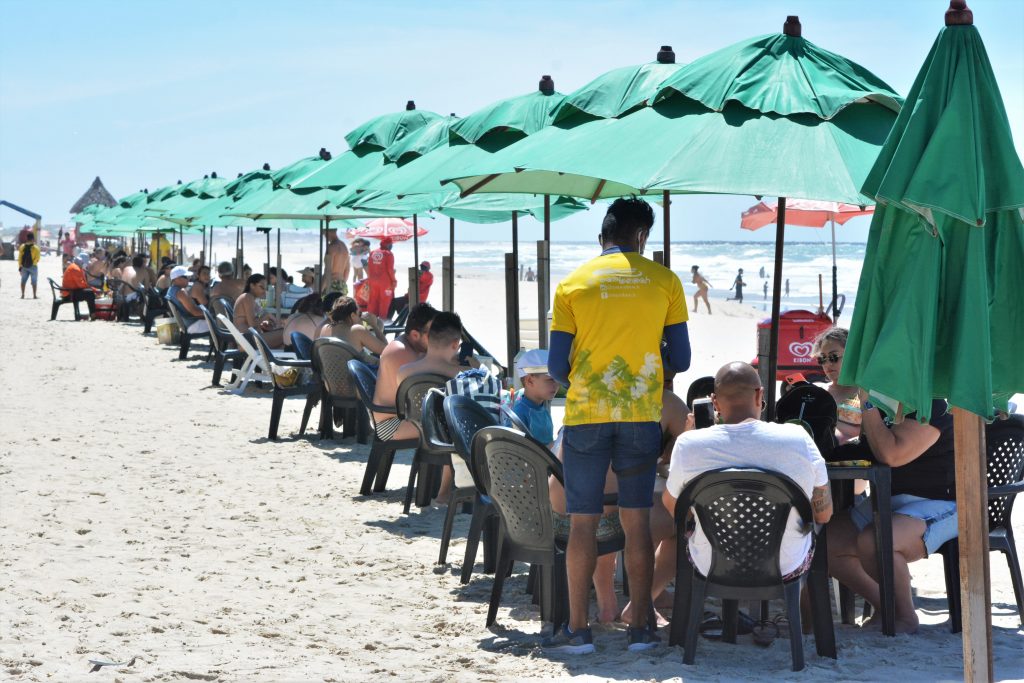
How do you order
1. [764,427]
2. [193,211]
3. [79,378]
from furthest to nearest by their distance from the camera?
[193,211] < [79,378] < [764,427]

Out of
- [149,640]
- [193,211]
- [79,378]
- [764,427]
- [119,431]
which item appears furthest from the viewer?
[193,211]

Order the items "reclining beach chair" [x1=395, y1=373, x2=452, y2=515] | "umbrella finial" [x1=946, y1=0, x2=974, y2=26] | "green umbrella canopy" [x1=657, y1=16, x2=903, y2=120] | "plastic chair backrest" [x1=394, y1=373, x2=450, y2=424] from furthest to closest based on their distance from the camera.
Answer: "plastic chair backrest" [x1=394, y1=373, x2=450, y2=424] < "reclining beach chair" [x1=395, y1=373, x2=452, y2=515] < "green umbrella canopy" [x1=657, y1=16, x2=903, y2=120] < "umbrella finial" [x1=946, y1=0, x2=974, y2=26]

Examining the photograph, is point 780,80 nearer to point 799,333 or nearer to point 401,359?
point 401,359

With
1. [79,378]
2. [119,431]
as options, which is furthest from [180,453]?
[79,378]

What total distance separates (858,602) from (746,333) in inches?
735

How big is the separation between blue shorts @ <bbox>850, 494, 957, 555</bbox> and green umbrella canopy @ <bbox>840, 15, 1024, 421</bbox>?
138 centimetres

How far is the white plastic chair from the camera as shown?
472 inches

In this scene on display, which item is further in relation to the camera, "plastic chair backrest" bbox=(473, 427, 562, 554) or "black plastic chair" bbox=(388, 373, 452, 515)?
"black plastic chair" bbox=(388, 373, 452, 515)

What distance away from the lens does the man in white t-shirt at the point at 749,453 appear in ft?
12.8

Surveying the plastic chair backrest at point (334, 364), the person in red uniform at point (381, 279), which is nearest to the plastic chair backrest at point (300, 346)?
the plastic chair backrest at point (334, 364)

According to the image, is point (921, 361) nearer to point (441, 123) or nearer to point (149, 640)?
point (149, 640)

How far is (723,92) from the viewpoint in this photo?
4492 mm

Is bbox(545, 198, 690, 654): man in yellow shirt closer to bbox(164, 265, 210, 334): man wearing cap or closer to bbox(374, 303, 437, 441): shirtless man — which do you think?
bbox(374, 303, 437, 441): shirtless man

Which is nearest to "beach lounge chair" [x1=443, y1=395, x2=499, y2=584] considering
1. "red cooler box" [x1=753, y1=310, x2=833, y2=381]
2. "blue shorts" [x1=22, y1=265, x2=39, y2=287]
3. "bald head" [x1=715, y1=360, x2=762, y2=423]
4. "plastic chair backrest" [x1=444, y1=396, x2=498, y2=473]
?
"plastic chair backrest" [x1=444, y1=396, x2=498, y2=473]
